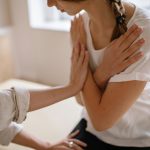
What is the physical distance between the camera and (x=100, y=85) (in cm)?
97

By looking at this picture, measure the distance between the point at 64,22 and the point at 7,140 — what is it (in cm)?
148

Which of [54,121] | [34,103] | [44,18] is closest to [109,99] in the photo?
[34,103]

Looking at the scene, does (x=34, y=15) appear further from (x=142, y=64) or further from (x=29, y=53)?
(x=142, y=64)

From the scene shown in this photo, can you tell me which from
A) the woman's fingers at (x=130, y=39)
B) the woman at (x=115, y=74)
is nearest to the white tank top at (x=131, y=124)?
the woman at (x=115, y=74)

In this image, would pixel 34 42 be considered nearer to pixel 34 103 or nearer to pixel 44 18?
pixel 44 18

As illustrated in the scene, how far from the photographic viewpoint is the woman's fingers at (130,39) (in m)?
0.82

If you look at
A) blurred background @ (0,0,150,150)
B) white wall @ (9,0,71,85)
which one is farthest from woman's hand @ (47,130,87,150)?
white wall @ (9,0,71,85)

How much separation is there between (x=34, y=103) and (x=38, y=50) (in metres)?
1.44

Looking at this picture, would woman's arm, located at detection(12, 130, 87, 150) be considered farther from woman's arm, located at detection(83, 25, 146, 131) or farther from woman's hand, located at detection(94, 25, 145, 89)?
woman's hand, located at detection(94, 25, 145, 89)

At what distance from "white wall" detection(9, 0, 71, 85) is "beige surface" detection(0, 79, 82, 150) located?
75 cm

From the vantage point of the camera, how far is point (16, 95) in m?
0.85

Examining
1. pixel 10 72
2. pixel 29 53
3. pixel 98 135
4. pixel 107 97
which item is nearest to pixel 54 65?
pixel 29 53

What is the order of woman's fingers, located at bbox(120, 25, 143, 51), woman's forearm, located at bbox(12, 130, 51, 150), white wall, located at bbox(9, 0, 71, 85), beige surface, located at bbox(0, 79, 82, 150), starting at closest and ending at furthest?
woman's fingers, located at bbox(120, 25, 143, 51) < woman's forearm, located at bbox(12, 130, 51, 150) < beige surface, located at bbox(0, 79, 82, 150) < white wall, located at bbox(9, 0, 71, 85)

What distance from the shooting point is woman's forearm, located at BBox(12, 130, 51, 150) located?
105 cm
